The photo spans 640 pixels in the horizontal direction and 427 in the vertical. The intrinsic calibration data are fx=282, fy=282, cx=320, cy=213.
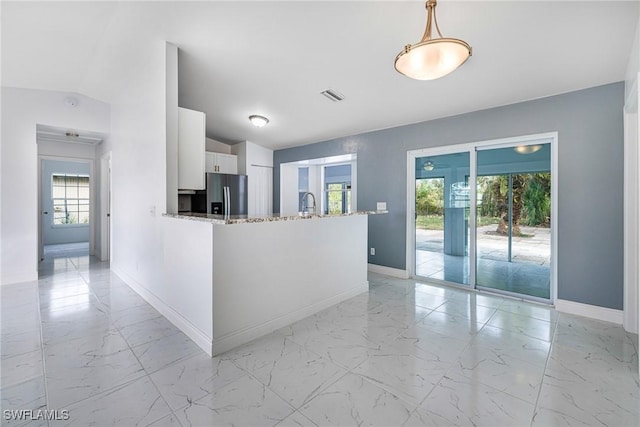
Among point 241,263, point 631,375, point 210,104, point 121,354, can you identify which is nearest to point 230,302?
point 241,263

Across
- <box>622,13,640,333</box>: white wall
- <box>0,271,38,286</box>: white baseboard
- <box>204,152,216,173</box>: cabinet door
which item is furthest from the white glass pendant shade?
<box>0,271,38,286</box>: white baseboard

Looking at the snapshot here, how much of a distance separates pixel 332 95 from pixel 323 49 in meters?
0.95

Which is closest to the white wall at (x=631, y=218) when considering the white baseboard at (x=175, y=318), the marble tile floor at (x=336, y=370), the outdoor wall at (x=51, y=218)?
the marble tile floor at (x=336, y=370)

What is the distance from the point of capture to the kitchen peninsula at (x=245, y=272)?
221 centimetres

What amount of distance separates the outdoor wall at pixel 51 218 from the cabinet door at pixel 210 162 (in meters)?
4.58

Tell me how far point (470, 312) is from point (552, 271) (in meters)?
1.14

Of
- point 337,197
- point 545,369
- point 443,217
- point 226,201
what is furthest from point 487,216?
point 226,201

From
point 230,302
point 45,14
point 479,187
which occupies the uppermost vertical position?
point 45,14

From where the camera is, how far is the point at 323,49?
9.24 feet

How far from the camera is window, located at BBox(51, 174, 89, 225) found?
7715mm

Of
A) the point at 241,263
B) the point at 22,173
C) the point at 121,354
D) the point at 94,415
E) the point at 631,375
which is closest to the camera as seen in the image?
the point at 94,415

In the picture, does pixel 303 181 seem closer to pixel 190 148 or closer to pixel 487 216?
pixel 190 148

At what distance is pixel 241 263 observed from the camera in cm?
234

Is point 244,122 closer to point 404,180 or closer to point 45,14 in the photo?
point 45,14
